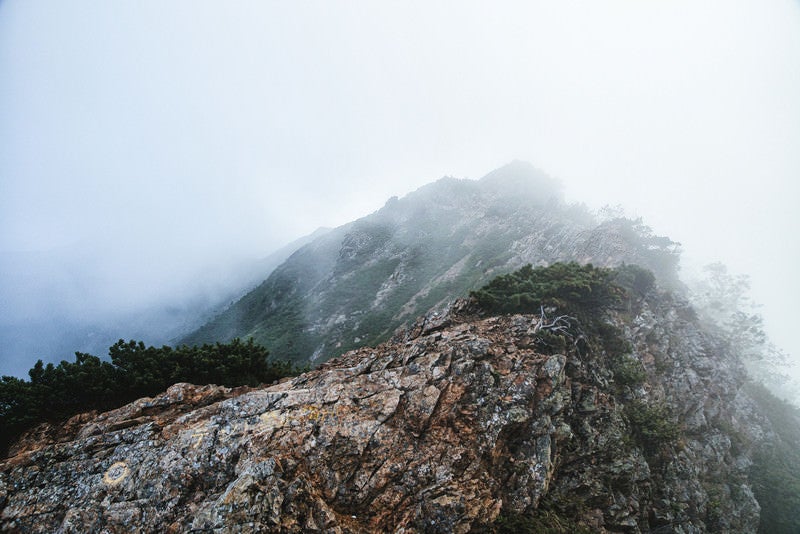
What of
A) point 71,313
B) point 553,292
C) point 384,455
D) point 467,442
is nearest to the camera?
point 384,455

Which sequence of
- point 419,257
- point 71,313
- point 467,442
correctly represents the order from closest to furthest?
point 467,442
point 419,257
point 71,313

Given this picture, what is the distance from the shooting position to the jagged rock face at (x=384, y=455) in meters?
7.30

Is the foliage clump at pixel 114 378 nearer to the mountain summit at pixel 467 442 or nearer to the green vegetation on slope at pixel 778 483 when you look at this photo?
the mountain summit at pixel 467 442

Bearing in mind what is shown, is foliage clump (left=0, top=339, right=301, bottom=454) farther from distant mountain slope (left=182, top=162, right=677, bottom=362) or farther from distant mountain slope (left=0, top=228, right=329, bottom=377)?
distant mountain slope (left=0, top=228, right=329, bottom=377)

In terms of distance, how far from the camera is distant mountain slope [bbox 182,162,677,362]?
45844 mm

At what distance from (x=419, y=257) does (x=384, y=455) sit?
190 ft

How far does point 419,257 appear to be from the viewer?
217ft

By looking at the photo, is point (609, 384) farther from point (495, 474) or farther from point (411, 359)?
point (411, 359)

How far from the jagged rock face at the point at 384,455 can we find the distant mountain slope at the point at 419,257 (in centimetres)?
3159

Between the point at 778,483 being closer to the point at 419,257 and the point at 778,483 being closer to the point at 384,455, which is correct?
the point at 384,455

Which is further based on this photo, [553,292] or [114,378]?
[553,292]

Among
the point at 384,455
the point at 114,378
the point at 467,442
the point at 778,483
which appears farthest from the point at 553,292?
the point at 778,483

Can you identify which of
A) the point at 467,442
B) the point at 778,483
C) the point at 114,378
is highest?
the point at 114,378

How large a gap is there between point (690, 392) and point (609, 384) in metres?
10.3
